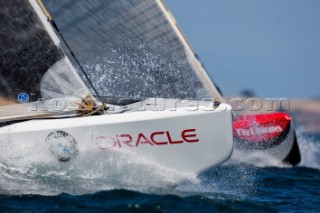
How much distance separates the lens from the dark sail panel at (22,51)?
219 inches

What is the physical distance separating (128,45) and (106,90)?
0.56 metres

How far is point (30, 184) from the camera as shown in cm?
510

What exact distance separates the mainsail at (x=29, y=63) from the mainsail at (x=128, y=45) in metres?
0.71

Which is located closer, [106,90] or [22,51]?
[22,51]

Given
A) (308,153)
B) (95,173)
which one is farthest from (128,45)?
(308,153)

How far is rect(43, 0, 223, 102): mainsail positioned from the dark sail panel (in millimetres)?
715

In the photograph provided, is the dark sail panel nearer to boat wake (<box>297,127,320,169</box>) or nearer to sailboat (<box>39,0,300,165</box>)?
sailboat (<box>39,0,300,165</box>)

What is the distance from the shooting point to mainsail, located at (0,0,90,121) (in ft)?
18.2

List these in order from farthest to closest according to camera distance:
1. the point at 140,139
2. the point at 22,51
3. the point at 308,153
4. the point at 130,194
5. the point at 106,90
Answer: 1. the point at 308,153
2. the point at 106,90
3. the point at 22,51
4. the point at 140,139
5. the point at 130,194

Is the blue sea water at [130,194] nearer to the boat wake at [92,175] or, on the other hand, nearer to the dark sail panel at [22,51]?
the boat wake at [92,175]

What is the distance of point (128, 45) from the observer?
6.37 m

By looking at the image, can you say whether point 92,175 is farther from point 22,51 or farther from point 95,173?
point 22,51

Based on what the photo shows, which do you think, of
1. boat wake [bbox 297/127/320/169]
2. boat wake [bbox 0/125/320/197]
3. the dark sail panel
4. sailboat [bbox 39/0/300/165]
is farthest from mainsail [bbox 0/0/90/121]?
boat wake [bbox 297/127/320/169]

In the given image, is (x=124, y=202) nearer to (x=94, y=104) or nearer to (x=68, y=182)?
(x=68, y=182)
